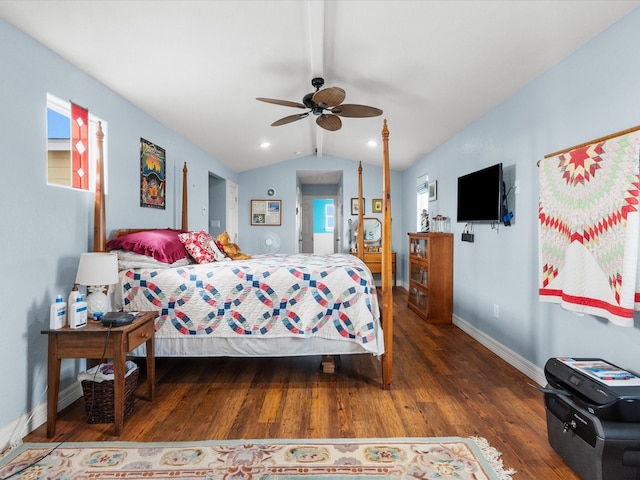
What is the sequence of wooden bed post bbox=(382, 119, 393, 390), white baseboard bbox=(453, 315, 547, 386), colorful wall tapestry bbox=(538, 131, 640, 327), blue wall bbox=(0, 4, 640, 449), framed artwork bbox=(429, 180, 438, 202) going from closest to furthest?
1. colorful wall tapestry bbox=(538, 131, 640, 327)
2. blue wall bbox=(0, 4, 640, 449)
3. wooden bed post bbox=(382, 119, 393, 390)
4. white baseboard bbox=(453, 315, 547, 386)
5. framed artwork bbox=(429, 180, 438, 202)

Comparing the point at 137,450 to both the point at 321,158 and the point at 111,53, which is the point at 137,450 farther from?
the point at 321,158

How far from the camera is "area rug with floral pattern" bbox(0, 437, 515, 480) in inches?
62.4

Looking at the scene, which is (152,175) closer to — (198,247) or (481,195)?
(198,247)

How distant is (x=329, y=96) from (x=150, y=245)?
70.1 inches

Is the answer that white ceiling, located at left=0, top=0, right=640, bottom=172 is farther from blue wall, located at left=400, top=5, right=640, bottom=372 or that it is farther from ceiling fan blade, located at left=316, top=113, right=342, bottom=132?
ceiling fan blade, located at left=316, top=113, right=342, bottom=132

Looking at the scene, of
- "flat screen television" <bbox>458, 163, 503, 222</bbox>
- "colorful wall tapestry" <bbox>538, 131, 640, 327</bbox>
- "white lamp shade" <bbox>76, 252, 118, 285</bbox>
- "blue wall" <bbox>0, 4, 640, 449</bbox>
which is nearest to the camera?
"colorful wall tapestry" <bbox>538, 131, 640, 327</bbox>

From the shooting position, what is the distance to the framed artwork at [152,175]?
3.21 meters

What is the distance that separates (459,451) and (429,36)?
2.45m

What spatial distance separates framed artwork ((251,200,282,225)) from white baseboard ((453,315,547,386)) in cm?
392

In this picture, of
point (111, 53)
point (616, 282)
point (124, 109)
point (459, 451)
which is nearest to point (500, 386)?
point (459, 451)

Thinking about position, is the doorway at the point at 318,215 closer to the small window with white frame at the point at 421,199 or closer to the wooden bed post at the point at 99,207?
the small window with white frame at the point at 421,199

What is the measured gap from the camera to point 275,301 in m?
2.51

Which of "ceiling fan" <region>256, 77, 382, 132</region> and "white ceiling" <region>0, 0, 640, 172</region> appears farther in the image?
"ceiling fan" <region>256, 77, 382, 132</region>

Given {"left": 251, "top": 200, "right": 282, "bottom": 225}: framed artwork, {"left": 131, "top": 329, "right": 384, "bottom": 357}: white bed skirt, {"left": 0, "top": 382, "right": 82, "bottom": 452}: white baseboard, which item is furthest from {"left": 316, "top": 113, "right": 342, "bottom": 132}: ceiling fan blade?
{"left": 251, "top": 200, "right": 282, "bottom": 225}: framed artwork
